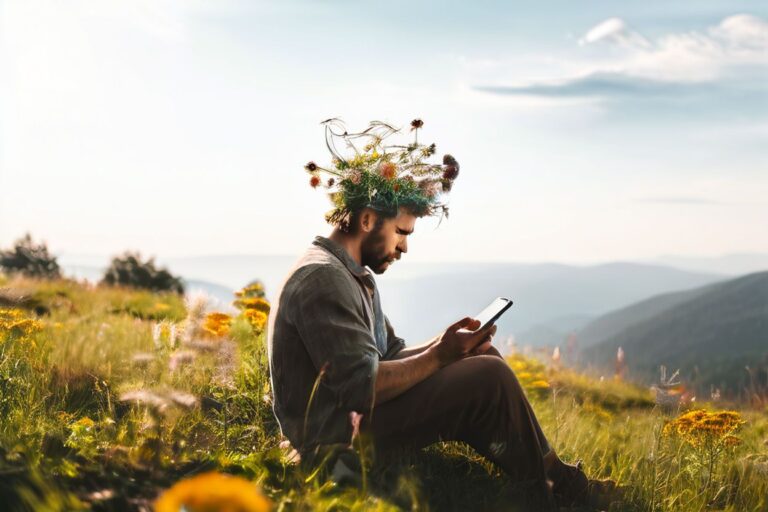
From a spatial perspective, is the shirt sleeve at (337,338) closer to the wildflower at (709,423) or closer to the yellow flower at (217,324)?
the wildflower at (709,423)

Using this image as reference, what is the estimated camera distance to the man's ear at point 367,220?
13.4 feet

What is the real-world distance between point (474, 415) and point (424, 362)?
1.20 feet

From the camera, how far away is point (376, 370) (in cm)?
352

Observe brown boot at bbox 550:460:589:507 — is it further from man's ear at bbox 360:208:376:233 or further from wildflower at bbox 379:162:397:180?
wildflower at bbox 379:162:397:180

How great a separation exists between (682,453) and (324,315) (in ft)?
9.46

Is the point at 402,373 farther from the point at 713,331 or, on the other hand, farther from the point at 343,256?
the point at 713,331

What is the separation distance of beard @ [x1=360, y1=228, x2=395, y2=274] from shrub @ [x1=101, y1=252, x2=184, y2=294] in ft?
39.9

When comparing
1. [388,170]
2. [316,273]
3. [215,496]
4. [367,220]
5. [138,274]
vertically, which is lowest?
[138,274]

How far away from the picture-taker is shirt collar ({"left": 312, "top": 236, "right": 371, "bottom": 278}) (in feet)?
13.0

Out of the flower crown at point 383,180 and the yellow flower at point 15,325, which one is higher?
the flower crown at point 383,180

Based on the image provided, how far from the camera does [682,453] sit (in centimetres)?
509

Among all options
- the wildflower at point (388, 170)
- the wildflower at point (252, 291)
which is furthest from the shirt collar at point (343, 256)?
the wildflower at point (252, 291)

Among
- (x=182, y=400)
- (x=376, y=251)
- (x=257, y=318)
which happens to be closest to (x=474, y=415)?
(x=376, y=251)

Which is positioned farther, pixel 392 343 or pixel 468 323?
pixel 392 343
